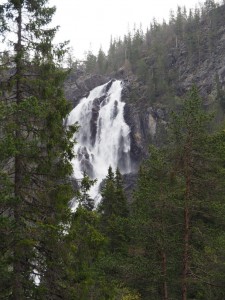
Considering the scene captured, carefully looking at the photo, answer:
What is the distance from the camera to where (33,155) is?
8930 mm

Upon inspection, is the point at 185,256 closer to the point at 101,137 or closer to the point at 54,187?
the point at 54,187

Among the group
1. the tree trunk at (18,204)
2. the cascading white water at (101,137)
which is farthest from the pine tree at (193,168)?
the cascading white water at (101,137)

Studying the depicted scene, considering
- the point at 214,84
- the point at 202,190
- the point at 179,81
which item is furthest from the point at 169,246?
the point at 179,81

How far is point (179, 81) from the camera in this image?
76.5 m

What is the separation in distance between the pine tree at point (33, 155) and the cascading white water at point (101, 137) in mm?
43887

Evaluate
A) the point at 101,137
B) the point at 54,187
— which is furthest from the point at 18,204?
the point at 101,137

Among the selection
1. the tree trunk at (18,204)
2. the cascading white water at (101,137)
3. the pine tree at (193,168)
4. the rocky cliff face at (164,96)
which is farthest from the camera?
the rocky cliff face at (164,96)

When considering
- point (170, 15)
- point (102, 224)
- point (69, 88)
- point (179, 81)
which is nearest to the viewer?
point (102, 224)

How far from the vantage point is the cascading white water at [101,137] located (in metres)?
Result: 59.6

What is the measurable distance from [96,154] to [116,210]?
34789 millimetres

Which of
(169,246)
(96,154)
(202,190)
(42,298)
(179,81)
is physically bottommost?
(42,298)

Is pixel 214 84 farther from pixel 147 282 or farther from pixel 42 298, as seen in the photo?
pixel 42 298

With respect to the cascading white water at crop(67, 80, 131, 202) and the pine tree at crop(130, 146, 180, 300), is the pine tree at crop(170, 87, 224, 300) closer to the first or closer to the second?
the pine tree at crop(130, 146, 180, 300)

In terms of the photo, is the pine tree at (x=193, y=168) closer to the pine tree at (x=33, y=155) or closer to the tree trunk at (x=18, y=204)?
the pine tree at (x=33, y=155)
